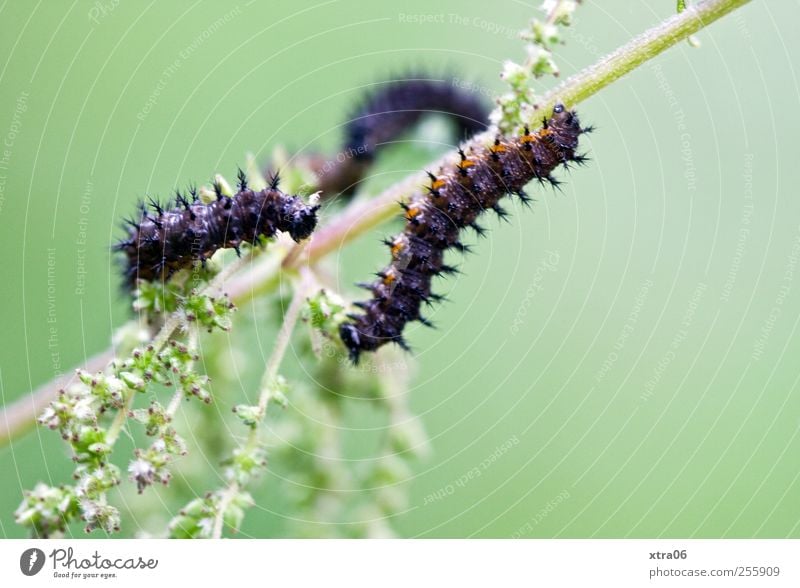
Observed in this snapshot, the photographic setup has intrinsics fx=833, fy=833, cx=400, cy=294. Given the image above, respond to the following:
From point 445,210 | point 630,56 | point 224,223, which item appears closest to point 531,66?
point 630,56

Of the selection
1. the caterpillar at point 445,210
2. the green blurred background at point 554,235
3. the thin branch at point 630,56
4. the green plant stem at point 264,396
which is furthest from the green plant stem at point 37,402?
the green blurred background at point 554,235

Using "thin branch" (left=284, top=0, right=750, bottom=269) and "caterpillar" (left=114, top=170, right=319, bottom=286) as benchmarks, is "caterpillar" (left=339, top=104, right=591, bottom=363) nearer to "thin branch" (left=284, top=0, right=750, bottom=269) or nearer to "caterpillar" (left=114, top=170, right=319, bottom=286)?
"thin branch" (left=284, top=0, right=750, bottom=269)

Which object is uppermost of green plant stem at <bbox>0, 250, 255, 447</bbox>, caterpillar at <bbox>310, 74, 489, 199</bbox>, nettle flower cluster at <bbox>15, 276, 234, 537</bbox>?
caterpillar at <bbox>310, 74, 489, 199</bbox>

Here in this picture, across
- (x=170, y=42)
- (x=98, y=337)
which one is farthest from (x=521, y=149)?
(x=170, y=42)

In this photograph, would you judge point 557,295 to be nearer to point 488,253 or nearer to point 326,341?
point 488,253

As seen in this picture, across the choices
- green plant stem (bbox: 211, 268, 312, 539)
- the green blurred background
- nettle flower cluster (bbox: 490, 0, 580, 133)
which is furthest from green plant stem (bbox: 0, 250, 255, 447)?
the green blurred background

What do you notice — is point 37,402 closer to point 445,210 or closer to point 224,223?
point 224,223

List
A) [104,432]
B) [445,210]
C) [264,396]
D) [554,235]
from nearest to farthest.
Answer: [104,432] < [264,396] < [445,210] < [554,235]
